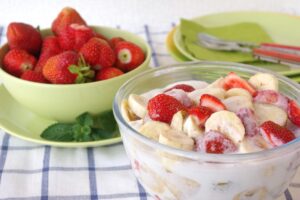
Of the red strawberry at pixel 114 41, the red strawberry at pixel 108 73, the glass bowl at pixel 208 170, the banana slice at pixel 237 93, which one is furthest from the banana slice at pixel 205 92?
the red strawberry at pixel 114 41

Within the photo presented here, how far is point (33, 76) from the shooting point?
896mm

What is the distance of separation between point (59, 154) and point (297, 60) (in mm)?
577

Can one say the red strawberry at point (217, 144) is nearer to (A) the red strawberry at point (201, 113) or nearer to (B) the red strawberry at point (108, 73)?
(A) the red strawberry at point (201, 113)

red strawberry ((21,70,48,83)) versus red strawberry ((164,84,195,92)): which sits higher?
red strawberry ((164,84,195,92))

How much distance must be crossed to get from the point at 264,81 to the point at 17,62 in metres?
0.46

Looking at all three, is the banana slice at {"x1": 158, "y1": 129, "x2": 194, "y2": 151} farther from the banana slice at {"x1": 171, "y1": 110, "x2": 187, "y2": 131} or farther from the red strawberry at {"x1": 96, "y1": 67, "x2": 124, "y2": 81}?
the red strawberry at {"x1": 96, "y1": 67, "x2": 124, "y2": 81}

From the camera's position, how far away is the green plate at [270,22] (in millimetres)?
1310

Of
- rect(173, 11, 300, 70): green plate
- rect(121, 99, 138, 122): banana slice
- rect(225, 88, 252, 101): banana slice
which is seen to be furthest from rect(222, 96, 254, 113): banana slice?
rect(173, 11, 300, 70): green plate

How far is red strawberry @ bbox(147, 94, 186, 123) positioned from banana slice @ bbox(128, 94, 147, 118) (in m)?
0.02

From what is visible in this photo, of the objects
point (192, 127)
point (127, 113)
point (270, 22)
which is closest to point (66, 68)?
point (127, 113)

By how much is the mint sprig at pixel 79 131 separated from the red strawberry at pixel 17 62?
0.13 m

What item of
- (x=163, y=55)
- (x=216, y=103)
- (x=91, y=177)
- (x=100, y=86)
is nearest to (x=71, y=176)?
(x=91, y=177)

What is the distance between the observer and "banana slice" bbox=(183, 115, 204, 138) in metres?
0.62

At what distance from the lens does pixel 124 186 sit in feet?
2.56
